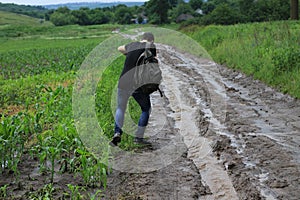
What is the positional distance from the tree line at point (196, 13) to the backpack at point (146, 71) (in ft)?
55.3

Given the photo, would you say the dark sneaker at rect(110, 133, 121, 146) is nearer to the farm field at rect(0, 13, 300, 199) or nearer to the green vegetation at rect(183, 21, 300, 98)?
the farm field at rect(0, 13, 300, 199)

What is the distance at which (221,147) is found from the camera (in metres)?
6.79

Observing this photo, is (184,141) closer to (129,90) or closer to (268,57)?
(129,90)

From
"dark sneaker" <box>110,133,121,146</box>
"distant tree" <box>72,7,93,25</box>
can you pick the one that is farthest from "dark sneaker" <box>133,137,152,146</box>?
"distant tree" <box>72,7,93,25</box>

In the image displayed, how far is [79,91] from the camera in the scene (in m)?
11.2

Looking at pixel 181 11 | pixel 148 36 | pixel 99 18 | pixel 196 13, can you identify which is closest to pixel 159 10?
pixel 181 11

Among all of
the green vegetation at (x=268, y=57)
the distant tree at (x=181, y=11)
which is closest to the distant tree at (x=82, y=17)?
the distant tree at (x=181, y=11)

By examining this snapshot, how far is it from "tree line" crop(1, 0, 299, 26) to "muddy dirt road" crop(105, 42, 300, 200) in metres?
13.3

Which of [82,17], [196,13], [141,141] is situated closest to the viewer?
[141,141]

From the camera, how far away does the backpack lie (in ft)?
22.4

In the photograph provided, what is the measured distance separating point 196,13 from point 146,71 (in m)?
69.3

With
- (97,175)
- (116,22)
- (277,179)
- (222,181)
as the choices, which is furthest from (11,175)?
(116,22)

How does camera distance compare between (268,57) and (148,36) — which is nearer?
(148,36)

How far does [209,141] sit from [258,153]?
1067mm
